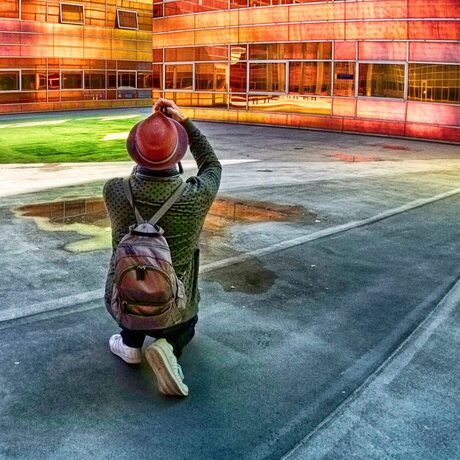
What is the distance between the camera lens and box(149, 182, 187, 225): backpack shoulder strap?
4.21 m

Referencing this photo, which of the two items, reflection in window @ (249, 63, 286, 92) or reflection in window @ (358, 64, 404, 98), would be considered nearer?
reflection in window @ (358, 64, 404, 98)

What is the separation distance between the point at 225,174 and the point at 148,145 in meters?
10.1

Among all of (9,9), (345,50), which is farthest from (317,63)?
(9,9)

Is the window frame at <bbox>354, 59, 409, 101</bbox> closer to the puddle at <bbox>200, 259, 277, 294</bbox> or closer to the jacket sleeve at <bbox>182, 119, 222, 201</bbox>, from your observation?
the puddle at <bbox>200, 259, 277, 294</bbox>

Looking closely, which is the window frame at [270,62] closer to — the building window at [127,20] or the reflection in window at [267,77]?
the reflection in window at [267,77]

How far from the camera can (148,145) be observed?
4.17 m

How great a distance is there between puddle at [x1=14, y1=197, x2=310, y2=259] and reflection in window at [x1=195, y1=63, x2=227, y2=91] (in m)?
20.0

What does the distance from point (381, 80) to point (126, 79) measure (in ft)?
77.0

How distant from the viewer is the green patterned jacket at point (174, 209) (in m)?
4.29

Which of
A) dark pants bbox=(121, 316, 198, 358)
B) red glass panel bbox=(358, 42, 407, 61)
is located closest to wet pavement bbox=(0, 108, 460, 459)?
dark pants bbox=(121, 316, 198, 358)

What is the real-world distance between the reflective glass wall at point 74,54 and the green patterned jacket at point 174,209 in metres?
34.2

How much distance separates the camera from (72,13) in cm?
3938

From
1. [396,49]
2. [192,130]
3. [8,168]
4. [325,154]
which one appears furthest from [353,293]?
[396,49]

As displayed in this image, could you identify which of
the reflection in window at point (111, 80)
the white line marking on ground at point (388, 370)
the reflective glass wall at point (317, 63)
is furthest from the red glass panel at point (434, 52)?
the reflection in window at point (111, 80)
